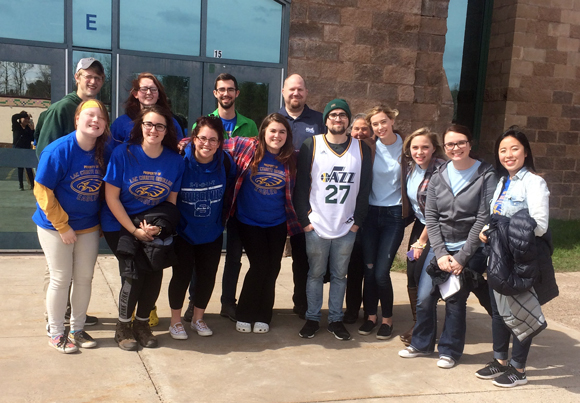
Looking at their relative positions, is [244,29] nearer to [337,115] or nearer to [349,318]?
[337,115]

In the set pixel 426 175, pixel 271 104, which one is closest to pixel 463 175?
pixel 426 175

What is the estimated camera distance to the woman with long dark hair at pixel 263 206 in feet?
14.2

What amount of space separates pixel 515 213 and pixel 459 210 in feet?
1.29

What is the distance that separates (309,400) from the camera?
3.39 meters

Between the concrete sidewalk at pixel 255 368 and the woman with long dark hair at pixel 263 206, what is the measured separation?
232 mm

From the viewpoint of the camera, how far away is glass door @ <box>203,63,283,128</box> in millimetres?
7012

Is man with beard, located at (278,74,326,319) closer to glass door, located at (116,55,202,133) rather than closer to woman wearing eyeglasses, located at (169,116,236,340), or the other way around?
woman wearing eyeglasses, located at (169,116,236,340)

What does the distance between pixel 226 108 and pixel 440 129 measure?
3950 mm

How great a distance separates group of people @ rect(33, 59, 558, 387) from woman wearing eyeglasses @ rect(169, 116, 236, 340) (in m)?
0.01

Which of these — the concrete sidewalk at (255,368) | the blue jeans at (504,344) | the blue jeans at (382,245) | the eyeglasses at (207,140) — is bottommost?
the concrete sidewalk at (255,368)

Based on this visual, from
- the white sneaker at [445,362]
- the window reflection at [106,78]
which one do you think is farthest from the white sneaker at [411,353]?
the window reflection at [106,78]

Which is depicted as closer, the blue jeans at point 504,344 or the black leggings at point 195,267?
the blue jeans at point 504,344

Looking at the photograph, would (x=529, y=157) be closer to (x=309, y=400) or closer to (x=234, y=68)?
(x=309, y=400)

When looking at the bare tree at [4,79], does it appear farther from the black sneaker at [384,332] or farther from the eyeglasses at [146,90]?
the black sneaker at [384,332]
